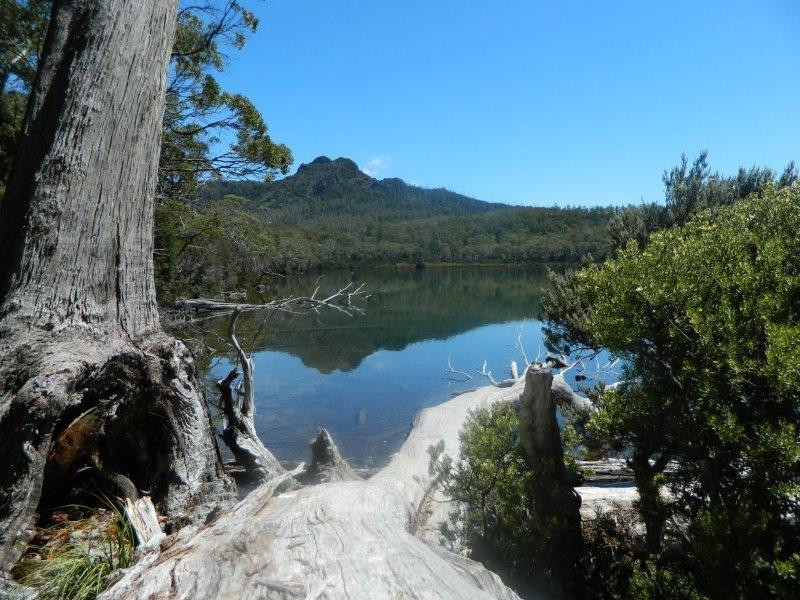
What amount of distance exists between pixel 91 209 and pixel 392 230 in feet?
495

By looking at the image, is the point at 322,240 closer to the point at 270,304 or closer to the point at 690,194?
the point at 690,194

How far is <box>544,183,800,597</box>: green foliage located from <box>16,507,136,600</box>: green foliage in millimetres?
3021

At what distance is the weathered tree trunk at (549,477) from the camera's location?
339 cm

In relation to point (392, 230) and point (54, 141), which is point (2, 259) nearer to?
point (54, 141)

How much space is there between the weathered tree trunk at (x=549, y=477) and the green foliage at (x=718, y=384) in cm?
38

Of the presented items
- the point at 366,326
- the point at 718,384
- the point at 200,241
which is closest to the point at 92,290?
the point at 718,384

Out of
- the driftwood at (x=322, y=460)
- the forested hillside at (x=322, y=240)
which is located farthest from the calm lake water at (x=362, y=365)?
the forested hillside at (x=322, y=240)

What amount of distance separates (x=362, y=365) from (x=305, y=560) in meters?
15.3

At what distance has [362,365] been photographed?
1714 cm

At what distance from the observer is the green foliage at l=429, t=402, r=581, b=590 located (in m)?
3.35

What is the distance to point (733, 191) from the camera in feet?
39.8

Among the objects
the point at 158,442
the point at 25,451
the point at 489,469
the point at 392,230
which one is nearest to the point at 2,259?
the point at 25,451

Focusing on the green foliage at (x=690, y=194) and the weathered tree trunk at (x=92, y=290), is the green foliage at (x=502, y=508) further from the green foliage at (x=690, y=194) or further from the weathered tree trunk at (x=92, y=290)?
the green foliage at (x=690, y=194)

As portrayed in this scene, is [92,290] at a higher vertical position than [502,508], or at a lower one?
higher
